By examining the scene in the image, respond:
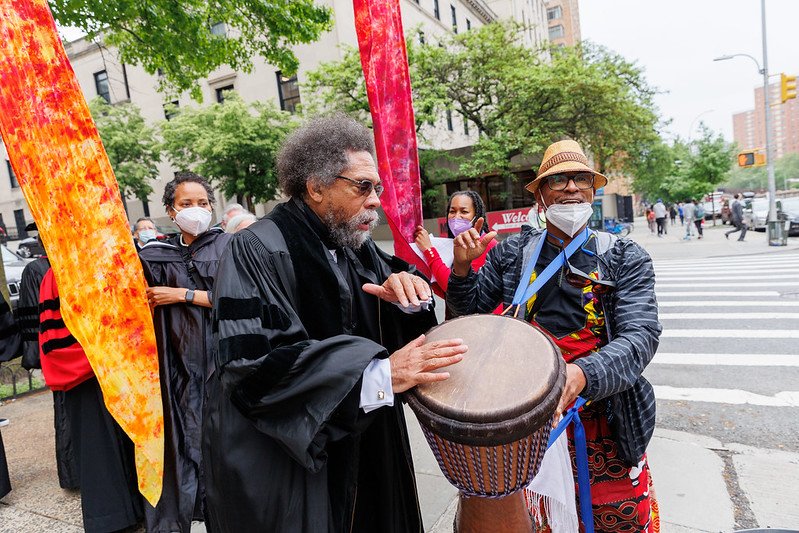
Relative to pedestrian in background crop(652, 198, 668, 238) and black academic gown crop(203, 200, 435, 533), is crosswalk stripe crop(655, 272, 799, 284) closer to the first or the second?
black academic gown crop(203, 200, 435, 533)

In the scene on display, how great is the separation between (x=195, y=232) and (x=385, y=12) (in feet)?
6.37

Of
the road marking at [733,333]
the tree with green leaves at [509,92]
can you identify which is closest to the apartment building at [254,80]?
the tree with green leaves at [509,92]

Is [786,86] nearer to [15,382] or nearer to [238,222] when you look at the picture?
[238,222]

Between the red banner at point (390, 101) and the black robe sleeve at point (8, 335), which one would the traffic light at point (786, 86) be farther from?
the black robe sleeve at point (8, 335)

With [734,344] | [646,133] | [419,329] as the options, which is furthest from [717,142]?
[419,329]

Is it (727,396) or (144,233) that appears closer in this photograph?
(727,396)

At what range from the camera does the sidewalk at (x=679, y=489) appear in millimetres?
2750

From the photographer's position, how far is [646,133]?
21297mm

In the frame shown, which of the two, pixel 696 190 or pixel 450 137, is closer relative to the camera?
pixel 450 137

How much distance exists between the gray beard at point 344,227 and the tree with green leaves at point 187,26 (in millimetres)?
5011

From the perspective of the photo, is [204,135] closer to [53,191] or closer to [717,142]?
[53,191]

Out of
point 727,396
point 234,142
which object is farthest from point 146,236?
point 234,142

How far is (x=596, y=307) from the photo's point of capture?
1.95 meters

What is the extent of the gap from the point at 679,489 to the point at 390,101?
3.04 metres
